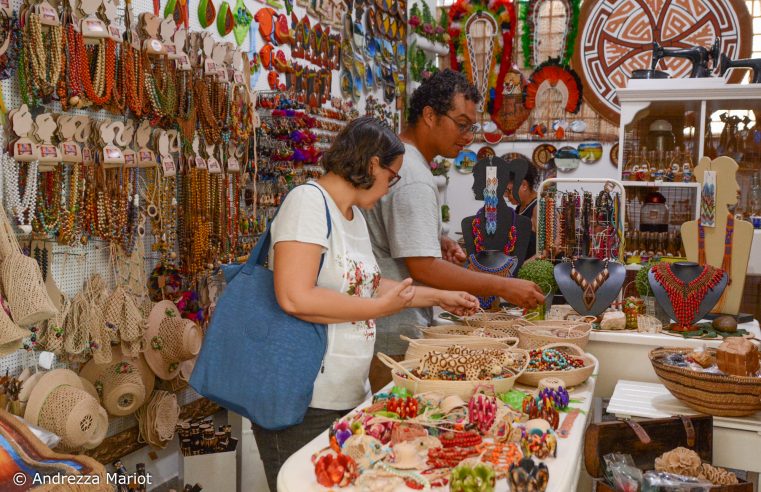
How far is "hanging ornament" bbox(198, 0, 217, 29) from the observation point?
A: 334cm

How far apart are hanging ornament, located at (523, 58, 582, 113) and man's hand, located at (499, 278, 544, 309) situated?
432 cm

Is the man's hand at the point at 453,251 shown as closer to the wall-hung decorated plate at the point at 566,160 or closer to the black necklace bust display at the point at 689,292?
the black necklace bust display at the point at 689,292

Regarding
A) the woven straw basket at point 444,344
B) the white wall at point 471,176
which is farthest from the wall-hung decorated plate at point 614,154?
the woven straw basket at point 444,344

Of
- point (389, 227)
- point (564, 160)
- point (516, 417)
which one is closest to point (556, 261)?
point (389, 227)

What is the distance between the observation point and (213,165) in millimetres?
3207

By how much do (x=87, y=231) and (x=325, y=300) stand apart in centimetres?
138

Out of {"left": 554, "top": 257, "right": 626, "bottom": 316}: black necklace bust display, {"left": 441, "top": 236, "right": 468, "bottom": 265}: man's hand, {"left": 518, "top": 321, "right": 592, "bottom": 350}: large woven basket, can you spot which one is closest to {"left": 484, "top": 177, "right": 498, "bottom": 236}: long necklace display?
{"left": 441, "top": 236, "right": 468, "bottom": 265}: man's hand

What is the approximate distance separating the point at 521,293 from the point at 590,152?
4.26 m

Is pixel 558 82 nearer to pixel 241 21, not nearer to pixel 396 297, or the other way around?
pixel 241 21

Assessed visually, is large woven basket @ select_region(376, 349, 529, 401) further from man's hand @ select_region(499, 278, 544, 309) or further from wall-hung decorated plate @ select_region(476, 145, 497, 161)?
wall-hung decorated plate @ select_region(476, 145, 497, 161)

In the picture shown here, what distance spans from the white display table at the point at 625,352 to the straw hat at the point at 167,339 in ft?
5.15

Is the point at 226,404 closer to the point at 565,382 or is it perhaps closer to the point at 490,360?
the point at 490,360

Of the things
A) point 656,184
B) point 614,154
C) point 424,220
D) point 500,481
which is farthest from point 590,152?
point 500,481

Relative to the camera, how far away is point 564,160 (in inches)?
254
